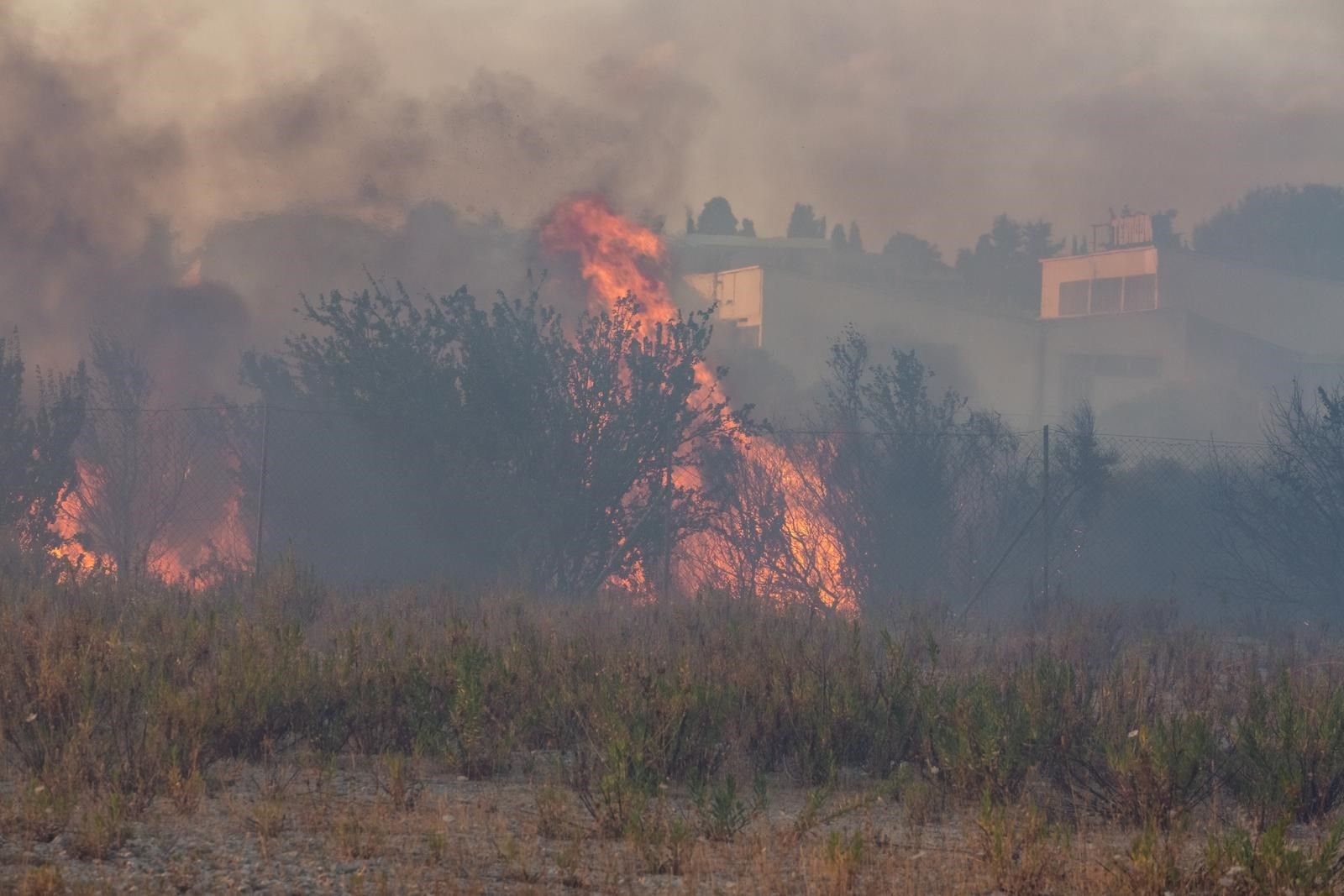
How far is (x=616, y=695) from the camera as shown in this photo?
22.4 ft

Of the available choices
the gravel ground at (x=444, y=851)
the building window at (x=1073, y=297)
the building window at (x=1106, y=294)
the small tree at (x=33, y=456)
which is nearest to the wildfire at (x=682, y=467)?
the small tree at (x=33, y=456)

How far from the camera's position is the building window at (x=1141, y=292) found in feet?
167

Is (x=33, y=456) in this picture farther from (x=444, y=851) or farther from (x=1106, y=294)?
(x=1106, y=294)

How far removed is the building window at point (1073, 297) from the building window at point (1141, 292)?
2595 mm

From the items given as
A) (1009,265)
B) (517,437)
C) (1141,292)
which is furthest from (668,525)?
(1009,265)

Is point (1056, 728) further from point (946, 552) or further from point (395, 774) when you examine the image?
point (946, 552)

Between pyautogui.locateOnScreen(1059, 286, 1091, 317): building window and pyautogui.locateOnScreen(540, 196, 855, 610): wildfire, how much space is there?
3655cm

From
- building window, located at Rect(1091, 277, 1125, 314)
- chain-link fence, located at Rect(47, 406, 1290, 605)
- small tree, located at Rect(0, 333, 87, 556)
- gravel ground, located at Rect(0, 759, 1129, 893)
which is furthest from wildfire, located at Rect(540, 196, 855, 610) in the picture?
building window, located at Rect(1091, 277, 1125, 314)

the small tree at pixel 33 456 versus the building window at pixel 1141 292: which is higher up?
the building window at pixel 1141 292

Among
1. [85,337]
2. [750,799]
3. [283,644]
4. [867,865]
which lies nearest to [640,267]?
[85,337]

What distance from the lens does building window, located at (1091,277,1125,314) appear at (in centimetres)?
5303

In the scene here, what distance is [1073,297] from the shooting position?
2199 inches

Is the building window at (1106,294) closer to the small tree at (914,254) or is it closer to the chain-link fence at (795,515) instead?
the small tree at (914,254)

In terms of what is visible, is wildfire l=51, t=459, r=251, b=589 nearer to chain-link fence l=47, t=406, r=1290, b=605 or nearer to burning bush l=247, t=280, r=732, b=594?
chain-link fence l=47, t=406, r=1290, b=605
